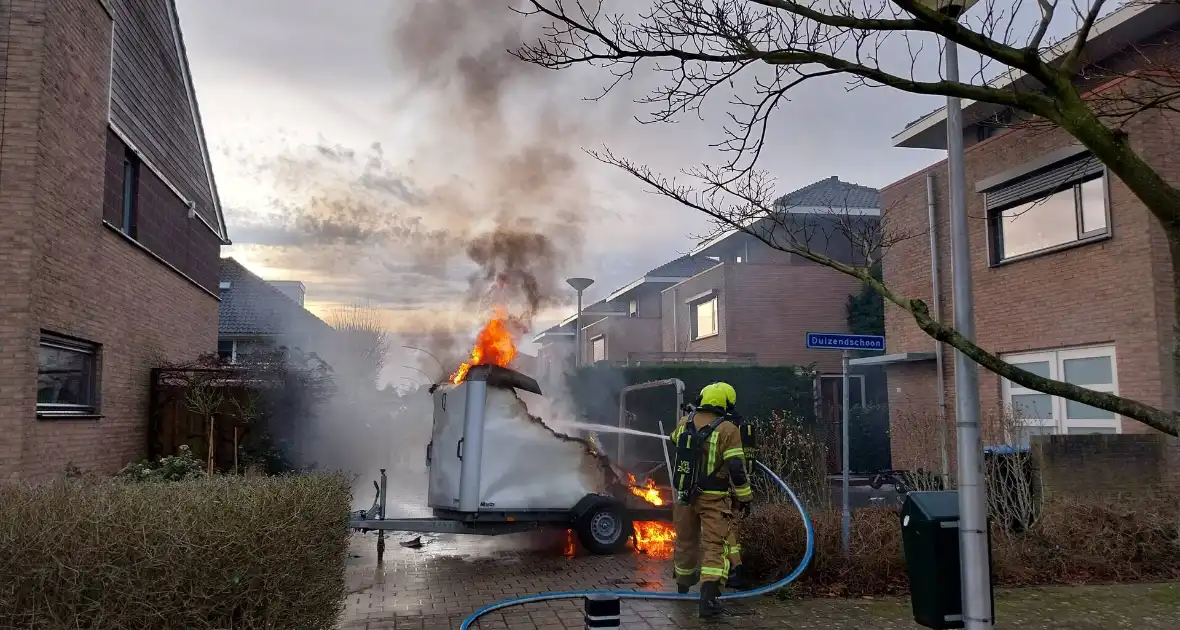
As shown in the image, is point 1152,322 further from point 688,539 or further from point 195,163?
point 195,163

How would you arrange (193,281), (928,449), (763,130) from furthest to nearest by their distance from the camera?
(193,281), (928,449), (763,130)

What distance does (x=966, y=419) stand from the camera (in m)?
5.12

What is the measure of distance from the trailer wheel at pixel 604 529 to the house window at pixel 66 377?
5.99m

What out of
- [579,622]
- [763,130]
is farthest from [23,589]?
[763,130]

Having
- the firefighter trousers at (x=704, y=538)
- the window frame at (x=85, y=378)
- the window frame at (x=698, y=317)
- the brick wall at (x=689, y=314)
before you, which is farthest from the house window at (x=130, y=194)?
the window frame at (x=698, y=317)

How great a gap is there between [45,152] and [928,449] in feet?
32.5

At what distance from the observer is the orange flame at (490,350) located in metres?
8.88

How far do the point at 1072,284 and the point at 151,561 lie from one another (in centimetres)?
1239

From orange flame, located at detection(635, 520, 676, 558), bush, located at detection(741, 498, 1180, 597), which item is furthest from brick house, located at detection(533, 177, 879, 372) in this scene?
bush, located at detection(741, 498, 1180, 597)

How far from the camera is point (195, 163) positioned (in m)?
15.8

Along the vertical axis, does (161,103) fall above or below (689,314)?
above

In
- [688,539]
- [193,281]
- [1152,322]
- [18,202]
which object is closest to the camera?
[688,539]

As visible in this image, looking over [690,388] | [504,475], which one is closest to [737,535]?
[504,475]

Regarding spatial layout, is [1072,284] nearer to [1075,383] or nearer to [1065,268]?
[1065,268]
